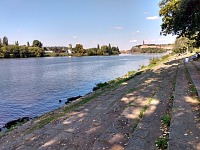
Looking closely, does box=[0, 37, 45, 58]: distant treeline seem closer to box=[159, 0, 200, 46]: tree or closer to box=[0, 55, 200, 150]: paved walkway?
box=[159, 0, 200, 46]: tree

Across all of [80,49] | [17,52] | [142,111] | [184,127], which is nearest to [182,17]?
[142,111]

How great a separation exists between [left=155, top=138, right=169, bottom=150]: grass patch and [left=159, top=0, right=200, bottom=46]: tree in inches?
542

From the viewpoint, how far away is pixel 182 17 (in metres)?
19.2

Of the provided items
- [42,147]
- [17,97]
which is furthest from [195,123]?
[17,97]

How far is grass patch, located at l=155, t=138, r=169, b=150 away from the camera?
5.00 meters

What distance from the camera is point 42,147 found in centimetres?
607

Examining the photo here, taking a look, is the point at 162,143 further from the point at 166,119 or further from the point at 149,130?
the point at 166,119

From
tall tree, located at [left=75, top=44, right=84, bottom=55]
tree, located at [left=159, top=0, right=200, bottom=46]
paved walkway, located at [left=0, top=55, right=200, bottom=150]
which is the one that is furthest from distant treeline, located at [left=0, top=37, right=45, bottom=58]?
paved walkway, located at [left=0, top=55, right=200, bottom=150]

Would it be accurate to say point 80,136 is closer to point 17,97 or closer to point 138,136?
point 138,136

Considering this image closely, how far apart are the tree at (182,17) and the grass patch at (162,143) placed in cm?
1377

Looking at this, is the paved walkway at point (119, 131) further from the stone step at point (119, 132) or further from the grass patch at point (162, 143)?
the grass patch at point (162, 143)

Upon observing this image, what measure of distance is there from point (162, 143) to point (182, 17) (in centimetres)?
1649

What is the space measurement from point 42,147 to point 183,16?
17.0m

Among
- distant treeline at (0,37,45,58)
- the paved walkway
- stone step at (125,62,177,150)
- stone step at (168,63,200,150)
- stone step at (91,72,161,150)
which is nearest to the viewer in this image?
stone step at (168,63,200,150)
